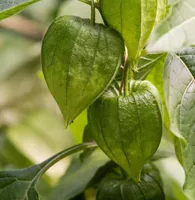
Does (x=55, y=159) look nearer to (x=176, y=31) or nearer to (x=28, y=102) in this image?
(x=176, y=31)

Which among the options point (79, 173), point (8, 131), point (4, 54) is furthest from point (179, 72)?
point (4, 54)

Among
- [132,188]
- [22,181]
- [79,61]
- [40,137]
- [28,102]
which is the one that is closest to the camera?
[79,61]

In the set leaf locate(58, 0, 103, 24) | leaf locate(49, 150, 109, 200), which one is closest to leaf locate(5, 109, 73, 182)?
leaf locate(58, 0, 103, 24)

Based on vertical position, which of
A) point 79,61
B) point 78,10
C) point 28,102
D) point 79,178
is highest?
point 79,61

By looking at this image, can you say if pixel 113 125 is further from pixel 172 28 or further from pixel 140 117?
pixel 172 28

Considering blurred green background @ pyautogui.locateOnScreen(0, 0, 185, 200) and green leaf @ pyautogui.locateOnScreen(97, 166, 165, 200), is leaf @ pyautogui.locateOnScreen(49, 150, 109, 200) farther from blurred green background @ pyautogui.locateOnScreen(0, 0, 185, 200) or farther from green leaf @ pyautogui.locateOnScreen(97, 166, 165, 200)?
blurred green background @ pyautogui.locateOnScreen(0, 0, 185, 200)

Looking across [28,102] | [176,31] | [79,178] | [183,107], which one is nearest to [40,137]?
[28,102]

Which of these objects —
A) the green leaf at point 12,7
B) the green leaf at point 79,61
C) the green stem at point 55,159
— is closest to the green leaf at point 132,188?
the green stem at point 55,159
